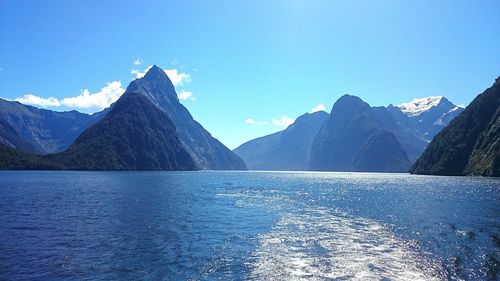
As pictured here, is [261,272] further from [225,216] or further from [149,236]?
[225,216]

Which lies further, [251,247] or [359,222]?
[359,222]

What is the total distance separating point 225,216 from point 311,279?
41.3 meters

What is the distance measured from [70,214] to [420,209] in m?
69.4

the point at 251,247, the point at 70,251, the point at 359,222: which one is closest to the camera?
the point at 70,251

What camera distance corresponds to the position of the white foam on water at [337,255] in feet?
112

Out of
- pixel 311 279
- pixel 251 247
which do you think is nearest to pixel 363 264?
pixel 311 279

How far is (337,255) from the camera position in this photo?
4088 cm

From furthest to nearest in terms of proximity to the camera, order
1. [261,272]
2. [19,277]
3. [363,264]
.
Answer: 1. [363,264]
2. [261,272]
3. [19,277]

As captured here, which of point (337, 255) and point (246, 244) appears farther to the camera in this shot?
point (246, 244)

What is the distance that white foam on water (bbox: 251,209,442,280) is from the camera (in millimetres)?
34094

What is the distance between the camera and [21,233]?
51562 mm

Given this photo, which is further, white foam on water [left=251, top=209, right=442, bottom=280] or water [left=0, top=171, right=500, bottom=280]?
A: water [left=0, top=171, right=500, bottom=280]

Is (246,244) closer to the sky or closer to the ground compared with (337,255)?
closer to the sky

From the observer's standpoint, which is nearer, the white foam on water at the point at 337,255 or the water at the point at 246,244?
the white foam on water at the point at 337,255
